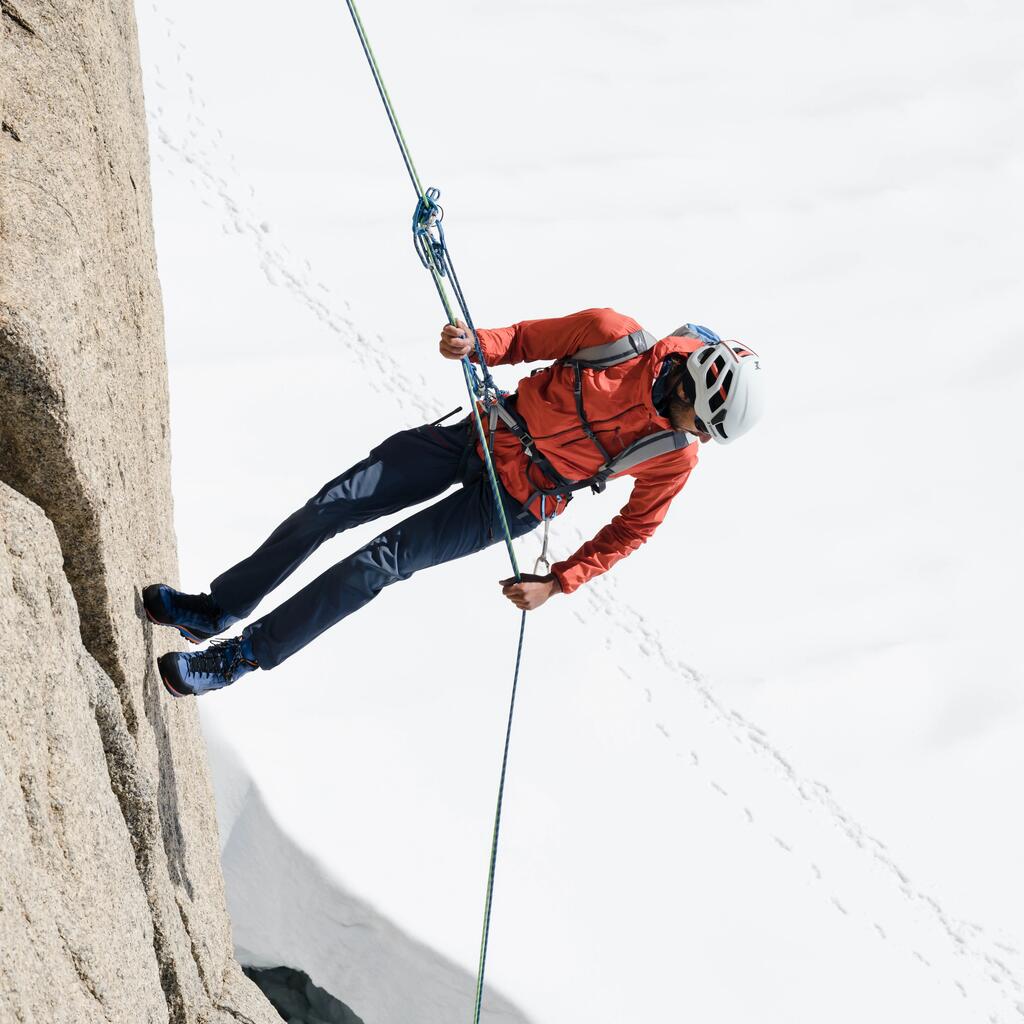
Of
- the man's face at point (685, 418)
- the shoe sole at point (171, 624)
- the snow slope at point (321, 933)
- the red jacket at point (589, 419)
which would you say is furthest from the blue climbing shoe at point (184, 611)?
the snow slope at point (321, 933)

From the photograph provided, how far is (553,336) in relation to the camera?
13.7ft

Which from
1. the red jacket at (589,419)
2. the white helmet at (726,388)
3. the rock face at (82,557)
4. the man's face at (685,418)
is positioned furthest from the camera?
the red jacket at (589,419)

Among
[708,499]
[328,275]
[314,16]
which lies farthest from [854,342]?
[314,16]

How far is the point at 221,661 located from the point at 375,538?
2.17ft

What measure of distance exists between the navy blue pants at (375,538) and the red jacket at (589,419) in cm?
14

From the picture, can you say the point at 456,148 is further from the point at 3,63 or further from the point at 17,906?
the point at 17,906

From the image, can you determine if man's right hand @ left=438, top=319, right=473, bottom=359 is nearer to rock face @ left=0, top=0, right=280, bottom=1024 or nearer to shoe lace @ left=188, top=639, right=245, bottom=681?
rock face @ left=0, top=0, right=280, bottom=1024

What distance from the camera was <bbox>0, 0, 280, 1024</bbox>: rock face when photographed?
8.98 ft

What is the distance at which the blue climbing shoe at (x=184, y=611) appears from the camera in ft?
13.2

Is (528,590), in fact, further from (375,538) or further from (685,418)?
(685,418)

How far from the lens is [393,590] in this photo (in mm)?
9016

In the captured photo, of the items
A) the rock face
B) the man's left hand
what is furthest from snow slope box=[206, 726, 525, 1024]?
the man's left hand

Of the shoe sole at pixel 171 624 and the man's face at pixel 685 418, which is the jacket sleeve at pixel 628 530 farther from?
the shoe sole at pixel 171 624

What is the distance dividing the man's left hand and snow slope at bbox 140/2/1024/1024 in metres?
2.81
